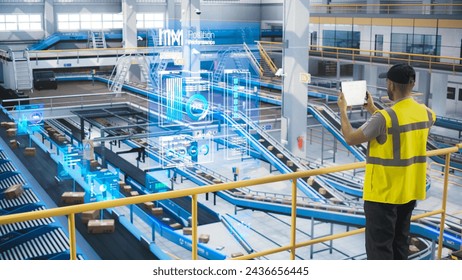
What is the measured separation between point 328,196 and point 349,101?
9778 millimetres

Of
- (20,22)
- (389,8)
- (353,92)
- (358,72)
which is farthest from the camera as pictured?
(20,22)

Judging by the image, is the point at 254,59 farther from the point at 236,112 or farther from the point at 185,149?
the point at 185,149

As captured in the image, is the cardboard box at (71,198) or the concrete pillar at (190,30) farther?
the concrete pillar at (190,30)

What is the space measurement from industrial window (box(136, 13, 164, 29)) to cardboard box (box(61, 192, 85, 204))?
24.0 m

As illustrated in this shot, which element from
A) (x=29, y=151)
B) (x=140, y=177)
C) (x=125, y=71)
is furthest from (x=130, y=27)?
(x=29, y=151)

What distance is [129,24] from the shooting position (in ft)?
88.3

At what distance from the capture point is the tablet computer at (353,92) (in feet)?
10.6

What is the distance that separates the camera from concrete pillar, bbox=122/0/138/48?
2686 centimetres

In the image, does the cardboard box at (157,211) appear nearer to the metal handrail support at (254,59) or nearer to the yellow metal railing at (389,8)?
the metal handrail support at (254,59)

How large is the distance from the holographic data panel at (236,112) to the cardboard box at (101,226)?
32.4 ft

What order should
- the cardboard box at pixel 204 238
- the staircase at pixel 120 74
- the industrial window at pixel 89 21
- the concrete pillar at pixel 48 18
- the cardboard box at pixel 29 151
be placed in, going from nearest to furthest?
the cardboard box at pixel 204 238 < the cardboard box at pixel 29 151 < the staircase at pixel 120 74 < the concrete pillar at pixel 48 18 < the industrial window at pixel 89 21

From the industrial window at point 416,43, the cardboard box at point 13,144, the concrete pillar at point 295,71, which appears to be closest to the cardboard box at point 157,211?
the cardboard box at point 13,144

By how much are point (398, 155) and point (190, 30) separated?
→ 17.7 metres
